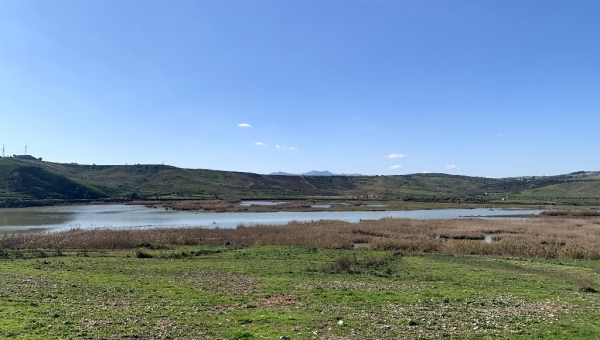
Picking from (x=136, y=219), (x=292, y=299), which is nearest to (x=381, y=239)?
(x=292, y=299)

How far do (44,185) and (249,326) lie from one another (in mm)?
166291

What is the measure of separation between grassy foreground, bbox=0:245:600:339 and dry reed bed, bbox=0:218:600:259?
342 inches

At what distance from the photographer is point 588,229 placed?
179ft

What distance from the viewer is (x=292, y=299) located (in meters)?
17.2

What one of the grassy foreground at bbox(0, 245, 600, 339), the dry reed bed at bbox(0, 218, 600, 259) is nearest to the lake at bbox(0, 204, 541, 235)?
the dry reed bed at bbox(0, 218, 600, 259)

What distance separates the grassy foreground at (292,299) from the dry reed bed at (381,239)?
8.68 meters

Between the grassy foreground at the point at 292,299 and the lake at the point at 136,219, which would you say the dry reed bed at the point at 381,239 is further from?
the lake at the point at 136,219

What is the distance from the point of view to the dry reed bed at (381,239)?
127 feet

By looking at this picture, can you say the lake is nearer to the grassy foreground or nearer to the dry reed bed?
the dry reed bed

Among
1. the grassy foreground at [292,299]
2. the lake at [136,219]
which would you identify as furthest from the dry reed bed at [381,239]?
the lake at [136,219]

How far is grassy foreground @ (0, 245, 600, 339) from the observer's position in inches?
491

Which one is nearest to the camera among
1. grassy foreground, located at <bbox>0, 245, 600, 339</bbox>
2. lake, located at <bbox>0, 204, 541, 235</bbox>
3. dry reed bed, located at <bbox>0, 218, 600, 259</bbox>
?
grassy foreground, located at <bbox>0, 245, 600, 339</bbox>

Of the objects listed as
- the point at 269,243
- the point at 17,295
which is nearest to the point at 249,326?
the point at 17,295

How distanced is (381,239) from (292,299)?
2823 cm
